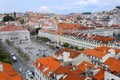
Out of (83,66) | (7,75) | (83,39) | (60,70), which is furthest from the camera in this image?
(83,39)

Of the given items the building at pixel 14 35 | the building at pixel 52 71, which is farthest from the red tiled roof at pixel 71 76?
the building at pixel 14 35

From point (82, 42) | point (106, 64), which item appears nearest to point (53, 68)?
point (106, 64)

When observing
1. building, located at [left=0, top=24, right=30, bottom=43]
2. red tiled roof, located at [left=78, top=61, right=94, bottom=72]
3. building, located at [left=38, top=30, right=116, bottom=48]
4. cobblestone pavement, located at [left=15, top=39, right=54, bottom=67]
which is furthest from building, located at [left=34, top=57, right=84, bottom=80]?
building, located at [left=0, top=24, right=30, bottom=43]

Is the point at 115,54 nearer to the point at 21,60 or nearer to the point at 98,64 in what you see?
the point at 98,64

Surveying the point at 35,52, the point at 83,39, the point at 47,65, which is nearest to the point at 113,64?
the point at 47,65

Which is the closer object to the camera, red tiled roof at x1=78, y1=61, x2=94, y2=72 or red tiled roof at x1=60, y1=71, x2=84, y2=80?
red tiled roof at x1=60, y1=71, x2=84, y2=80

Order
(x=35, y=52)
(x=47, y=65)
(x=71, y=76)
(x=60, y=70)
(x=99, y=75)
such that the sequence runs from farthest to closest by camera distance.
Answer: (x=35, y=52) → (x=47, y=65) → (x=60, y=70) → (x=99, y=75) → (x=71, y=76)

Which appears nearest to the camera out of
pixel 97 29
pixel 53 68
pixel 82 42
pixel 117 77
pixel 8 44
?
pixel 117 77

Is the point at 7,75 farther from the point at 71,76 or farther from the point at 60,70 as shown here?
the point at 71,76

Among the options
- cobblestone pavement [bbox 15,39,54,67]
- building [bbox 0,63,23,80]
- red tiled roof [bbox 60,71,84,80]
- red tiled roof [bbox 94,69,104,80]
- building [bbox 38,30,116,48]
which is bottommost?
cobblestone pavement [bbox 15,39,54,67]

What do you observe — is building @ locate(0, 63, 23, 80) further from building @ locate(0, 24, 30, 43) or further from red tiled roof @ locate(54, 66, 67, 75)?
building @ locate(0, 24, 30, 43)

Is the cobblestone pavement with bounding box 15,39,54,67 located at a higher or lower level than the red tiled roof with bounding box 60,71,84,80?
lower
